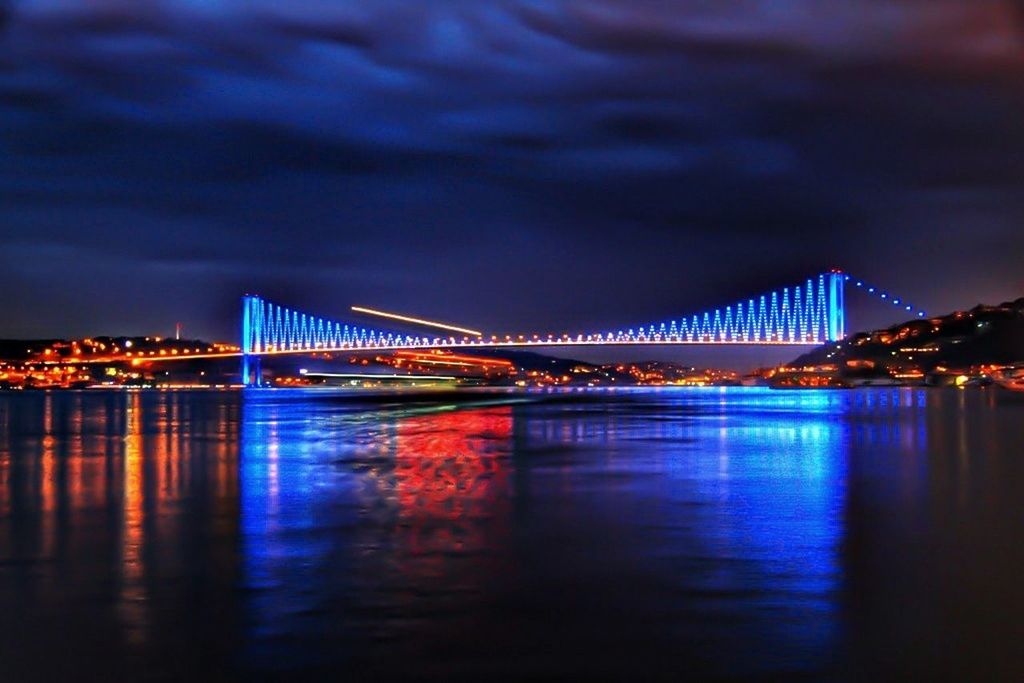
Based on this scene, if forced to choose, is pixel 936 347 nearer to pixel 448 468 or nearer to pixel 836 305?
pixel 836 305

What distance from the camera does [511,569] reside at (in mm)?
8617

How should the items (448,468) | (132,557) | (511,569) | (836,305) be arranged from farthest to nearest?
1. (836,305)
2. (448,468)
3. (132,557)
4. (511,569)

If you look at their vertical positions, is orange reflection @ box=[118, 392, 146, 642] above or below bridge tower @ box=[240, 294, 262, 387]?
below

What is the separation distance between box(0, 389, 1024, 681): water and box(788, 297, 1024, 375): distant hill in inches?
4079

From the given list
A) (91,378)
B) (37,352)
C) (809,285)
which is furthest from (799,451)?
(37,352)

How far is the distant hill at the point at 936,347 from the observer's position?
120 meters

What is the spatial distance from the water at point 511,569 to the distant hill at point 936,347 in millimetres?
103618

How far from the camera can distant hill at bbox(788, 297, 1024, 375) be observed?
11988cm

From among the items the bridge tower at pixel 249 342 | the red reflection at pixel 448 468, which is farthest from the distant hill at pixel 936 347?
A: the red reflection at pixel 448 468

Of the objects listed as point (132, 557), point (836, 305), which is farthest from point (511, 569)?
point (836, 305)

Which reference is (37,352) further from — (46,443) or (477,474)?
(477,474)

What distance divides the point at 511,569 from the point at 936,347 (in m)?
128

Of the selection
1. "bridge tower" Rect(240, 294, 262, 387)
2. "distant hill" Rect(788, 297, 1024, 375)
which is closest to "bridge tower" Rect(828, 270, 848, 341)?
"distant hill" Rect(788, 297, 1024, 375)

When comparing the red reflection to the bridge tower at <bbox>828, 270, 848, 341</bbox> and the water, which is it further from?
the bridge tower at <bbox>828, 270, 848, 341</bbox>
